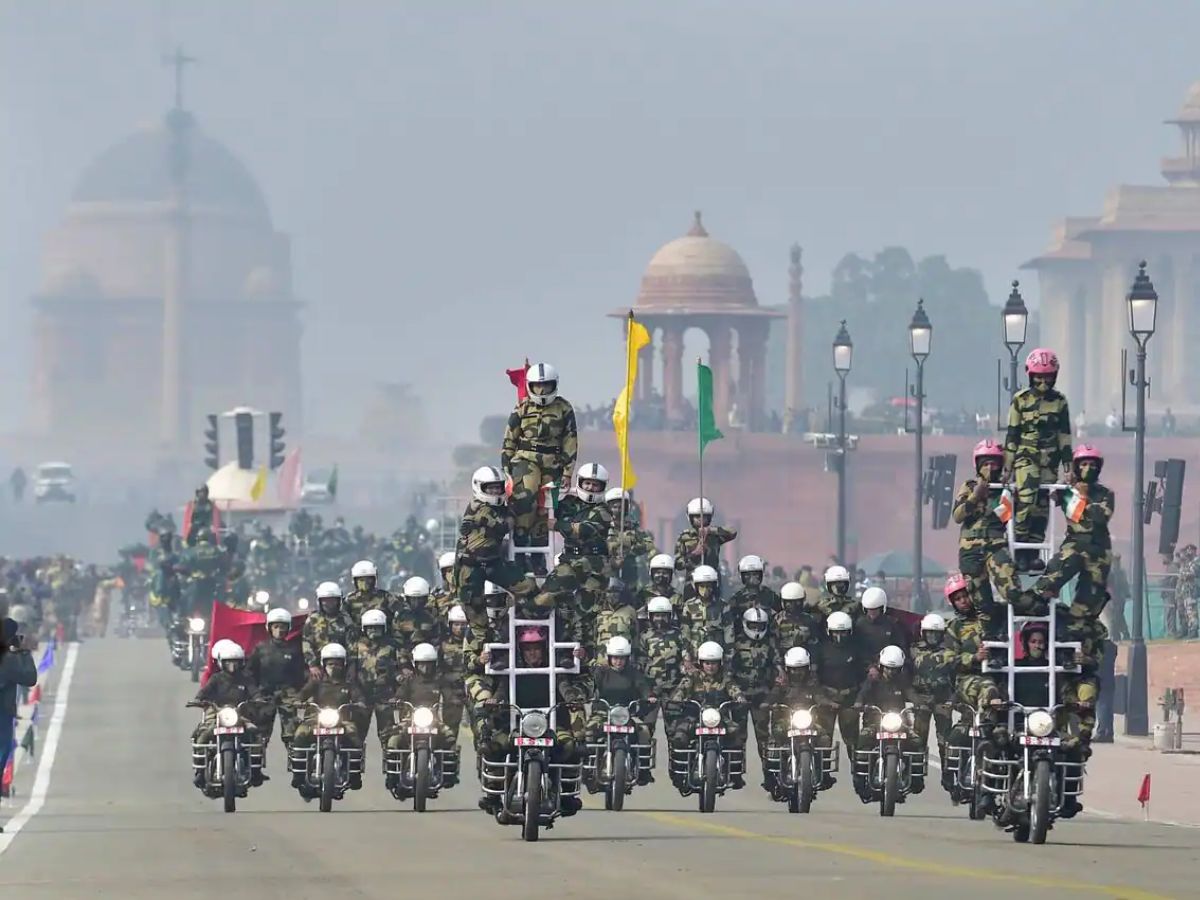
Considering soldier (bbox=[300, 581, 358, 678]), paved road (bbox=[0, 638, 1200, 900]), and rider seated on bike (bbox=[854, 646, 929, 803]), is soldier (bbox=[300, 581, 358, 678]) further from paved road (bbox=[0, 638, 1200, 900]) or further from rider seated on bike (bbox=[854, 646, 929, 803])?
rider seated on bike (bbox=[854, 646, 929, 803])

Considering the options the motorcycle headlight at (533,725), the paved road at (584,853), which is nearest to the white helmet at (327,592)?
the paved road at (584,853)

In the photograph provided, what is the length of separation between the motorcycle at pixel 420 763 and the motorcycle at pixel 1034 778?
5.67 meters

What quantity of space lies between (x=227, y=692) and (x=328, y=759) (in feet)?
3.18

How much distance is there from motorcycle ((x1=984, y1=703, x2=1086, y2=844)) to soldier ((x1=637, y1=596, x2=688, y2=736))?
16.0 feet

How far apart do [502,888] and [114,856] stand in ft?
13.6

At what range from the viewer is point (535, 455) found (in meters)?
22.7

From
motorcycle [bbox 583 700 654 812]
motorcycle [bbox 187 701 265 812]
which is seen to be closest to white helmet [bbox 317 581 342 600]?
motorcycle [bbox 187 701 265 812]

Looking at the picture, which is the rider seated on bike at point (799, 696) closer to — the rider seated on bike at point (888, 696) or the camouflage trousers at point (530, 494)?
the rider seated on bike at point (888, 696)

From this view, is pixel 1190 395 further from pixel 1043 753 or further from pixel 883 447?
pixel 1043 753

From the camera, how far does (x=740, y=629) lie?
89.8 feet

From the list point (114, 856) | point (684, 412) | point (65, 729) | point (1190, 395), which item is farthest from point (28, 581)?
point (1190, 395)

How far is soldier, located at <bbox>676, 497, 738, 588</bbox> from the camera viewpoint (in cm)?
2908

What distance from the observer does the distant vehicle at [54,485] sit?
186 m

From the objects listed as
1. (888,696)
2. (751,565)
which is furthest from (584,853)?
(751,565)
